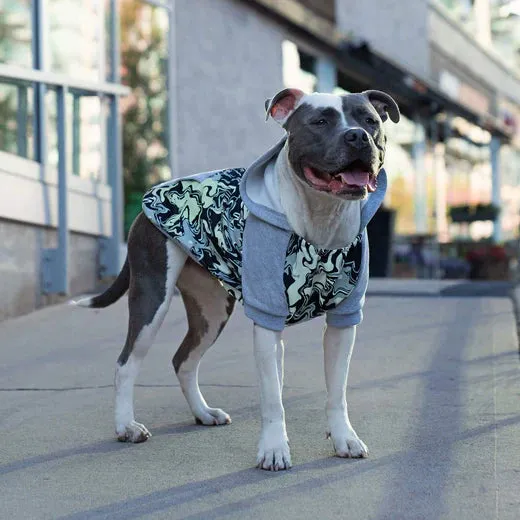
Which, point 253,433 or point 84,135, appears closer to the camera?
point 253,433

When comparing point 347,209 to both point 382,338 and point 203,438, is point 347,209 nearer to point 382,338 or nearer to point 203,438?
point 203,438

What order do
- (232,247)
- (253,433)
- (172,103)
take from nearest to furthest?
(232,247) < (253,433) < (172,103)

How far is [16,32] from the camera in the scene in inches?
331

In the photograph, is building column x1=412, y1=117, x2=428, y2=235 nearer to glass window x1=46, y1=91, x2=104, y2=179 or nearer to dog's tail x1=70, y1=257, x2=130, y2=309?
glass window x1=46, y1=91, x2=104, y2=179

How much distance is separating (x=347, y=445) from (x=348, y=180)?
103cm

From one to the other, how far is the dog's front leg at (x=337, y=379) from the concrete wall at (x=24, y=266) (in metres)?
4.19

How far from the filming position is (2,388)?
5277 millimetres

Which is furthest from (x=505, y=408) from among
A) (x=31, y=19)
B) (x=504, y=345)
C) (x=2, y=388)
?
(x=31, y=19)

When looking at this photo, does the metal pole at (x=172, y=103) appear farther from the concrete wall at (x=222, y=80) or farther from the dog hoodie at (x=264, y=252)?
the dog hoodie at (x=264, y=252)

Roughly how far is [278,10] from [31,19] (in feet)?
26.8

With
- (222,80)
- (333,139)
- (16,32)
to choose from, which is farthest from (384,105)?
(222,80)

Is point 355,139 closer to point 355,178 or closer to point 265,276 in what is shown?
point 355,178

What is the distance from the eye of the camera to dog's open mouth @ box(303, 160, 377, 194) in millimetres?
3549

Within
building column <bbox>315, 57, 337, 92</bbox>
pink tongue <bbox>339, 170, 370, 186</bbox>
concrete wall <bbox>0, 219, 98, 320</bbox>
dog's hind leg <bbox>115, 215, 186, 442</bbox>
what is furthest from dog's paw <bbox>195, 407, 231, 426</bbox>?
building column <bbox>315, 57, 337, 92</bbox>
